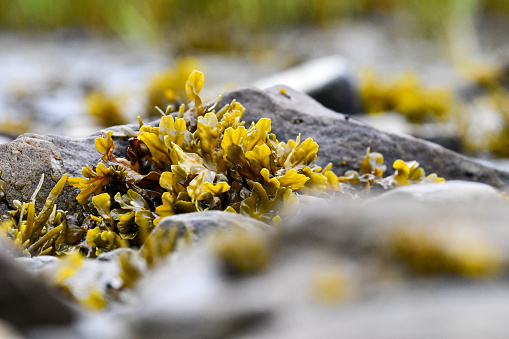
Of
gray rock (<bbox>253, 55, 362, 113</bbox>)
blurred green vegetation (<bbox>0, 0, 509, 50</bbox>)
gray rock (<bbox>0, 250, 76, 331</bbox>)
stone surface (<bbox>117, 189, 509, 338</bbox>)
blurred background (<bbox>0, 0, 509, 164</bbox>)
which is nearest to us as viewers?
stone surface (<bbox>117, 189, 509, 338</bbox>)

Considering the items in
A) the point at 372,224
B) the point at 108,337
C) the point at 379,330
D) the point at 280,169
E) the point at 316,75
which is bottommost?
the point at 108,337

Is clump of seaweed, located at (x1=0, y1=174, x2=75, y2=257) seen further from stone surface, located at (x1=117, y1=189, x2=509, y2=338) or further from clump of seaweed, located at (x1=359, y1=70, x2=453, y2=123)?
clump of seaweed, located at (x1=359, y1=70, x2=453, y2=123)

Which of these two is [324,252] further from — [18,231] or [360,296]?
[18,231]

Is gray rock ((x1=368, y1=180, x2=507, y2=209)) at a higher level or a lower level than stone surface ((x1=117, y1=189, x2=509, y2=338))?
higher

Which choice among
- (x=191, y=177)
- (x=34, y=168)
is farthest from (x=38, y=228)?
(x=191, y=177)

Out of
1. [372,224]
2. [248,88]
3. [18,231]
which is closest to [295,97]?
[248,88]

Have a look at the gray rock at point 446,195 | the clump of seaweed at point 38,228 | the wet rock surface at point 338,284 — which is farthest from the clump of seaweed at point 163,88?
the wet rock surface at point 338,284

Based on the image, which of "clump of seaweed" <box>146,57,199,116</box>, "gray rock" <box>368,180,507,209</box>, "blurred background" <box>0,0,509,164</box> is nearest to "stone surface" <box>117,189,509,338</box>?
"gray rock" <box>368,180,507,209</box>
